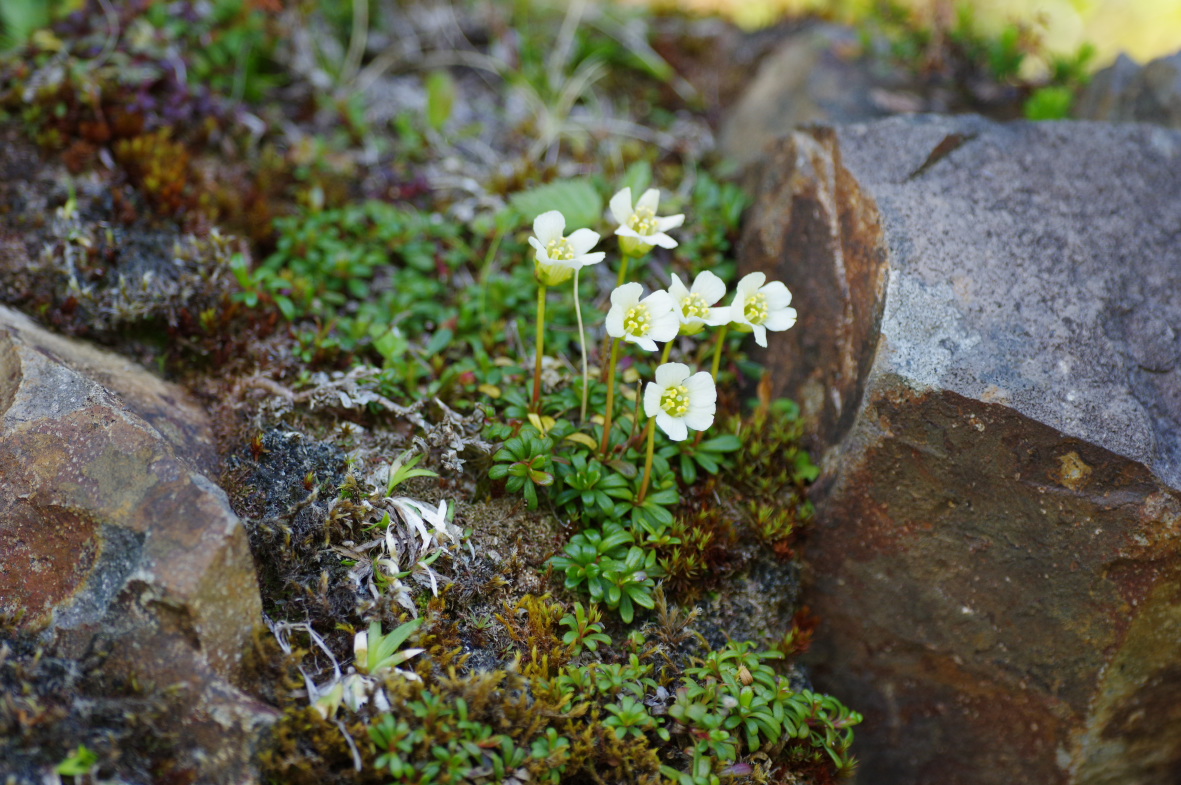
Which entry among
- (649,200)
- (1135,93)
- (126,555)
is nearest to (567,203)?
(649,200)

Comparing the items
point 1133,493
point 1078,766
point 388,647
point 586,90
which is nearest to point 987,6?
point 586,90

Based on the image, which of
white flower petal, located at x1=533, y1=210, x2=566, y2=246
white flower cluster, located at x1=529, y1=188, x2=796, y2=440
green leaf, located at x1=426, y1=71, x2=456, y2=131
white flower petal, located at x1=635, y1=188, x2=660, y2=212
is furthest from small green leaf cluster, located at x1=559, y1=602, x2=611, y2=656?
green leaf, located at x1=426, y1=71, x2=456, y2=131

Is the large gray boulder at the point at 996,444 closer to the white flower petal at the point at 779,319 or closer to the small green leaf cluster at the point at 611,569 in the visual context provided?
the white flower petal at the point at 779,319

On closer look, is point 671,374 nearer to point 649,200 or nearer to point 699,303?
point 699,303

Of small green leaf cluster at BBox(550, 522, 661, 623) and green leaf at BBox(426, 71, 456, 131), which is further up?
green leaf at BBox(426, 71, 456, 131)

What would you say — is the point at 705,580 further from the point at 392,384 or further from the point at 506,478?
the point at 392,384

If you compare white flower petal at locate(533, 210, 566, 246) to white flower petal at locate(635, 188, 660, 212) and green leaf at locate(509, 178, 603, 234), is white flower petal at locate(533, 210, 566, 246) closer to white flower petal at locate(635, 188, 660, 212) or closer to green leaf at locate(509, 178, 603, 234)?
white flower petal at locate(635, 188, 660, 212)
